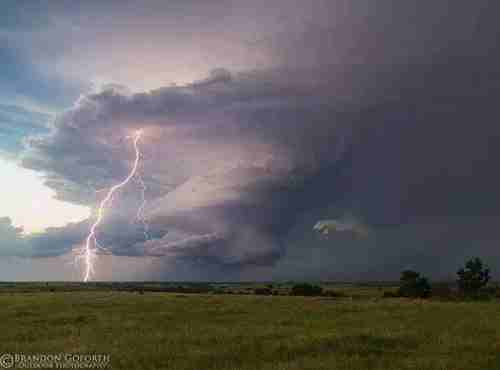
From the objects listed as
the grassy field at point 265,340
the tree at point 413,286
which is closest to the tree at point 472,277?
the tree at point 413,286

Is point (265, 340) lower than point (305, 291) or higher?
higher

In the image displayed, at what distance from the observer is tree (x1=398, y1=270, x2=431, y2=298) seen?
9780cm

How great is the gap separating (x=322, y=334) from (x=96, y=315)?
17.7 meters

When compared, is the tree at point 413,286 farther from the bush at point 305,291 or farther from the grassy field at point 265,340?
the grassy field at point 265,340

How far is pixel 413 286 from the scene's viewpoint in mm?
101438

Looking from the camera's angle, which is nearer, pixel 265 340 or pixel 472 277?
pixel 265 340

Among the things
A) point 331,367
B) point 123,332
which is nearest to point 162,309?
point 123,332

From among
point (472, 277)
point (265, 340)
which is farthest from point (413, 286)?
point (265, 340)

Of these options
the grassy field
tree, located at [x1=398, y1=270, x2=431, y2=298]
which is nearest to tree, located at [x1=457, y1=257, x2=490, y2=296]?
tree, located at [x1=398, y1=270, x2=431, y2=298]

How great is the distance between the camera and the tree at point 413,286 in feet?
321

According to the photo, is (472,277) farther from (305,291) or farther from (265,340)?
(265,340)

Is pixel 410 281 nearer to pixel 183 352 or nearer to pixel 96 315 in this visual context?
pixel 96 315

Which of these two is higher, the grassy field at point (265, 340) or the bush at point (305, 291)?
the grassy field at point (265, 340)

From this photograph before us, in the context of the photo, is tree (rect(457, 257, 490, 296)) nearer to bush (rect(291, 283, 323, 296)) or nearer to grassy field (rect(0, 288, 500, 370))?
bush (rect(291, 283, 323, 296))
